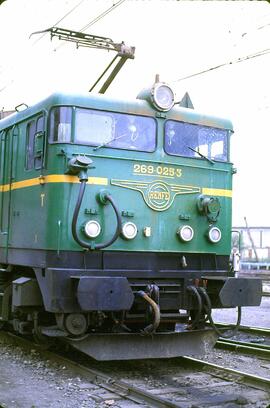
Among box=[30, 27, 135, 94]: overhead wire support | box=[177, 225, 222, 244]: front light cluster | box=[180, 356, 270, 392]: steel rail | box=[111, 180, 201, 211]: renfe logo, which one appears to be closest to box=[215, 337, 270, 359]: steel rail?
box=[180, 356, 270, 392]: steel rail

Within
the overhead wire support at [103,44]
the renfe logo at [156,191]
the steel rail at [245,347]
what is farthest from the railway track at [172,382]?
the overhead wire support at [103,44]

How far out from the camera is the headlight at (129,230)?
276 inches

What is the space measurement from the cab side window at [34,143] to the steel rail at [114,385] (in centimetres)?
263

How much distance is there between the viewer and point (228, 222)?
7914 millimetres

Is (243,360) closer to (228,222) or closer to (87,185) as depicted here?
(228,222)

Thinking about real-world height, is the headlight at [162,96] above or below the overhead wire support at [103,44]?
below

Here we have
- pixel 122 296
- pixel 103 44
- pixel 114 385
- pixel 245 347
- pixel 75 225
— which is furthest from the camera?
pixel 103 44

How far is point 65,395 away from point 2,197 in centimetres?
368

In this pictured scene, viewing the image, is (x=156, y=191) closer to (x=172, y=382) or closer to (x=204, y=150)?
(x=204, y=150)

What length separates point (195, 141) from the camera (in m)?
7.87

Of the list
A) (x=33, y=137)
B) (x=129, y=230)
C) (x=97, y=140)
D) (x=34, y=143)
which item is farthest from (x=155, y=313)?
(x=33, y=137)

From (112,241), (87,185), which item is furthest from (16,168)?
(112,241)

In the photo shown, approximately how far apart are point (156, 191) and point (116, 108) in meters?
1.22

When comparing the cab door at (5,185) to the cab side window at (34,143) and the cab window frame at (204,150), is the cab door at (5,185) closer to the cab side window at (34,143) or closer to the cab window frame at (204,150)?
the cab side window at (34,143)
